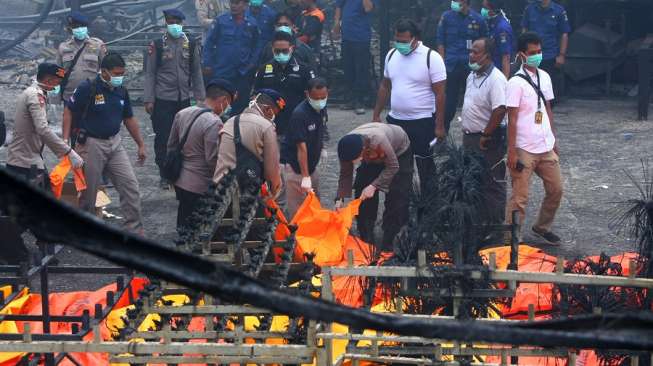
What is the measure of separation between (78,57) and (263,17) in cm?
286

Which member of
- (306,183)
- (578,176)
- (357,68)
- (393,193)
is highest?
(357,68)

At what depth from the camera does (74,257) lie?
8.98m

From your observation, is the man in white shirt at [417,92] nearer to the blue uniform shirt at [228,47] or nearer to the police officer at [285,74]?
the police officer at [285,74]

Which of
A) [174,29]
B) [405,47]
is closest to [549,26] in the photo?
[405,47]

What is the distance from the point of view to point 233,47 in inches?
463

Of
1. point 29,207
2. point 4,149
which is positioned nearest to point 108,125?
point 4,149

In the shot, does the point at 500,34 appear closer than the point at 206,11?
Yes

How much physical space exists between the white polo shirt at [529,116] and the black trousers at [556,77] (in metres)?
4.96

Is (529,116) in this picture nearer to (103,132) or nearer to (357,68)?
(103,132)

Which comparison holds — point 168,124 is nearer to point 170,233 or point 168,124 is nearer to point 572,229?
point 170,233

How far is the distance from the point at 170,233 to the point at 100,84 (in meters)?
1.52

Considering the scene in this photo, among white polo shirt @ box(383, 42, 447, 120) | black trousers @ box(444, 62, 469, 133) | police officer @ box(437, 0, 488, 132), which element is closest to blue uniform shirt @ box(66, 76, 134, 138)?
white polo shirt @ box(383, 42, 447, 120)

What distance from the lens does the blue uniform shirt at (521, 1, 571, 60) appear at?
43.6 feet

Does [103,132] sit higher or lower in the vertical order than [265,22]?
lower
